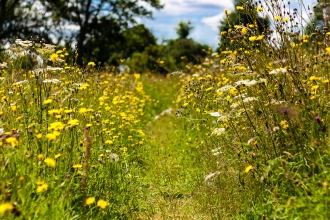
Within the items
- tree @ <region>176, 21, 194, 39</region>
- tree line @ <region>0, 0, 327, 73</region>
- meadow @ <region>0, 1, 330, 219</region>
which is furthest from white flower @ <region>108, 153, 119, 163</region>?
tree @ <region>176, 21, 194, 39</region>

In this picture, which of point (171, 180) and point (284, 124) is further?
point (171, 180)

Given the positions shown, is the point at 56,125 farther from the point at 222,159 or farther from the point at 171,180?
the point at 171,180

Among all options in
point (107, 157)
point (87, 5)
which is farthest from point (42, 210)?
point (87, 5)

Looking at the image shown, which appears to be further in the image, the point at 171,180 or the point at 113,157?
the point at 171,180

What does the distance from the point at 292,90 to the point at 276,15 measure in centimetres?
73

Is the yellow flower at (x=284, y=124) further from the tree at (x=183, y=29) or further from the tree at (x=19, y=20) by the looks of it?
the tree at (x=183, y=29)

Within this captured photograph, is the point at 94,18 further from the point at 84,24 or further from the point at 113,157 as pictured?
the point at 113,157

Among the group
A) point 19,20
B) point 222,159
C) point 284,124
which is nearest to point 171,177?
point 222,159

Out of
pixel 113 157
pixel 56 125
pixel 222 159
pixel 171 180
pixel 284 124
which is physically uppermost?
pixel 56 125

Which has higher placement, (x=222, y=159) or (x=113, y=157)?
(x=113, y=157)

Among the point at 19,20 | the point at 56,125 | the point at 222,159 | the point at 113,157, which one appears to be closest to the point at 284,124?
the point at 222,159

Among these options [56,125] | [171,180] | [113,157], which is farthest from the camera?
[171,180]

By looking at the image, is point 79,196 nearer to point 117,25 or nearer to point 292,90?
point 292,90

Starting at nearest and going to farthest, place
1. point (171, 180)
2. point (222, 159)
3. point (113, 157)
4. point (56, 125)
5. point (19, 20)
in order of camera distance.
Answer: point (56, 125)
point (113, 157)
point (222, 159)
point (171, 180)
point (19, 20)
